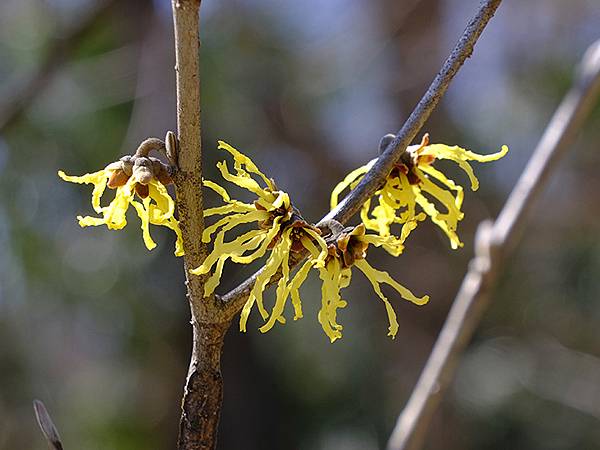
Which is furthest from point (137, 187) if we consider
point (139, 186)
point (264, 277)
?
point (264, 277)

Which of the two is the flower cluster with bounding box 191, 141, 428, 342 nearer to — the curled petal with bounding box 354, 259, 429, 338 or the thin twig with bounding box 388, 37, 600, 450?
the curled petal with bounding box 354, 259, 429, 338

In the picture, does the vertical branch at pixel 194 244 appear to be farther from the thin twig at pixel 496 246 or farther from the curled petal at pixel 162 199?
the thin twig at pixel 496 246

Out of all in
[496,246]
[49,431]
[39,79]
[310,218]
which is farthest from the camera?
[310,218]

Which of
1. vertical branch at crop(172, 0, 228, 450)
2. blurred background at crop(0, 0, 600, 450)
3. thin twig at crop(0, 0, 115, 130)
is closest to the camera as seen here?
vertical branch at crop(172, 0, 228, 450)

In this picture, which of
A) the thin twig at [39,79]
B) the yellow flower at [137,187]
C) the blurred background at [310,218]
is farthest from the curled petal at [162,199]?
the blurred background at [310,218]

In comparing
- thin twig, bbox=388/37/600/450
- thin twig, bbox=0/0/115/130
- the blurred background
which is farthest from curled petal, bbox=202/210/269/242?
the blurred background

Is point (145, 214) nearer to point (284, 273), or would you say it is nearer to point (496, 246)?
point (284, 273)
